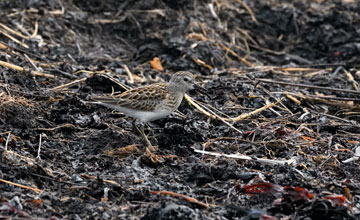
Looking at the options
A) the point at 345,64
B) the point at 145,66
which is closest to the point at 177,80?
the point at 145,66

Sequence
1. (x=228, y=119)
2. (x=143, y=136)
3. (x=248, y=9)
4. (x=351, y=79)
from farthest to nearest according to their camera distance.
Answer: (x=248, y=9)
(x=351, y=79)
(x=228, y=119)
(x=143, y=136)

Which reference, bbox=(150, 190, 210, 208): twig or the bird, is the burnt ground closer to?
bbox=(150, 190, 210, 208): twig

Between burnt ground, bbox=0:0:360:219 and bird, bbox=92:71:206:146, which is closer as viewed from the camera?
burnt ground, bbox=0:0:360:219

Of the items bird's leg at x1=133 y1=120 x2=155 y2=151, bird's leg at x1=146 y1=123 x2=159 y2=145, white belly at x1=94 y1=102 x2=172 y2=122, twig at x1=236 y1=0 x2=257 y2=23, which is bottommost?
twig at x1=236 y1=0 x2=257 y2=23

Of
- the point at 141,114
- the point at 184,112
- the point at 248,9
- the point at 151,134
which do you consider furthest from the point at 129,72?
the point at 248,9

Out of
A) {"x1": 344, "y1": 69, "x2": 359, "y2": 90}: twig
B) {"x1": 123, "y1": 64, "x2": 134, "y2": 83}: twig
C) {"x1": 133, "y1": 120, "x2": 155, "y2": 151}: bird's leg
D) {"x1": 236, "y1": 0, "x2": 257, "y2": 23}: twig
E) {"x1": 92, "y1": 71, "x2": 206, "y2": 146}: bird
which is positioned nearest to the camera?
{"x1": 133, "y1": 120, "x2": 155, "y2": 151}: bird's leg

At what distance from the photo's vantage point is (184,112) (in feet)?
27.7

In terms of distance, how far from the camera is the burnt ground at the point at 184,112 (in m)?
5.82

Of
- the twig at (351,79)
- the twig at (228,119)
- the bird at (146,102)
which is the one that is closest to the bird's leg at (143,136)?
the bird at (146,102)

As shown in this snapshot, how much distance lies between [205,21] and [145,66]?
2.22m

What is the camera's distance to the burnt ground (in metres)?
5.82

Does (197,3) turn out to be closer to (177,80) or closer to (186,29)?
(186,29)

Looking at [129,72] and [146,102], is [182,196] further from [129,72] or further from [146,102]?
[129,72]

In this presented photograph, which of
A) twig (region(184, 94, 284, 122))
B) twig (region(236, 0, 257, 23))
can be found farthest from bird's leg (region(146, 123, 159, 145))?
twig (region(236, 0, 257, 23))
